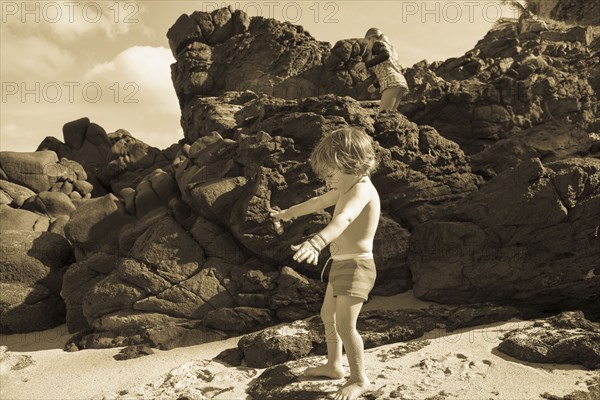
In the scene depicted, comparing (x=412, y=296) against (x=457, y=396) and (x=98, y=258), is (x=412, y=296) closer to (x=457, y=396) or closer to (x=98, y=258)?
(x=457, y=396)

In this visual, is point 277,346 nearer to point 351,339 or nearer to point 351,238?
point 351,339

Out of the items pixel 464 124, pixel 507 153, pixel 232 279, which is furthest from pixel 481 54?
pixel 232 279

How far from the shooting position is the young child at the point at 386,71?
32.7ft

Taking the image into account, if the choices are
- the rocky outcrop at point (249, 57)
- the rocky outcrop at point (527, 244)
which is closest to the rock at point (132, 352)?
the rocky outcrop at point (527, 244)

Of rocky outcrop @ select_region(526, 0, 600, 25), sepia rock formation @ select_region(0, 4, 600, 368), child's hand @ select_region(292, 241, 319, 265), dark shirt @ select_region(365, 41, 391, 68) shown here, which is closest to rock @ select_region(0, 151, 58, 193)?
sepia rock formation @ select_region(0, 4, 600, 368)

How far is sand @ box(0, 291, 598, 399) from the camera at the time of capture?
15.2ft

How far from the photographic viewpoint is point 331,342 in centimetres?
458

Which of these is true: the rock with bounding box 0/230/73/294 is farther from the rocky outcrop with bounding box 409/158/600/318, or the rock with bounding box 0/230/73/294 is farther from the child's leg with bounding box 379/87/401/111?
the child's leg with bounding box 379/87/401/111

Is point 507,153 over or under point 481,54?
under

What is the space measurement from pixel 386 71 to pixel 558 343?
665 centimetres

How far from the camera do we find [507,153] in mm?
8984

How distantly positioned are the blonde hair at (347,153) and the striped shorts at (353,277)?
0.80 metres

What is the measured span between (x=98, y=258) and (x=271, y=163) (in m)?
3.71

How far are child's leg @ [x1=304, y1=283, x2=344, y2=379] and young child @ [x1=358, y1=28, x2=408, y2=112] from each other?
6.02 m
